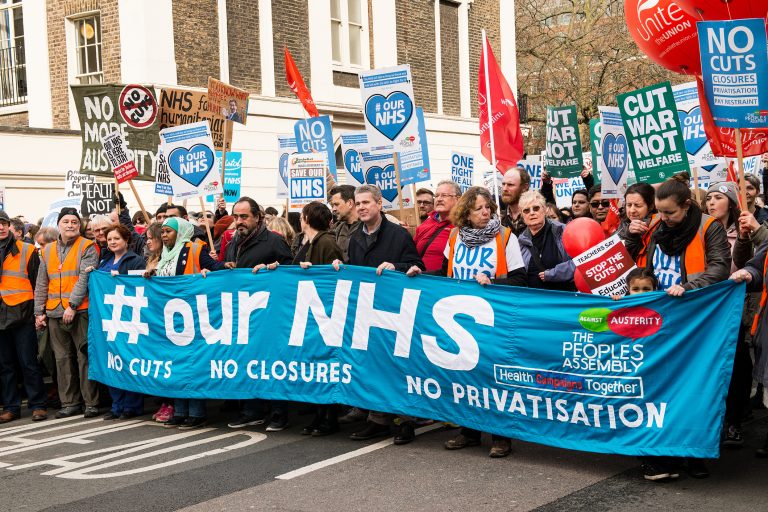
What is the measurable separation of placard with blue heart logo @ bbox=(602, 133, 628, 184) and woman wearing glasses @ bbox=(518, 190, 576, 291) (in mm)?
3227

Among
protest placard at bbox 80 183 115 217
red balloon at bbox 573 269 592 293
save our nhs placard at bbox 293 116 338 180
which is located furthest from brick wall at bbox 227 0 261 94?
red balloon at bbox 573 269 592 293

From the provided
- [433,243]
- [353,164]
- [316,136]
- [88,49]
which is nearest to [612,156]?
[433,243]

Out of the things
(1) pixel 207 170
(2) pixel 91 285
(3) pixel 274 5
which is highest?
(3) pixel 274 5

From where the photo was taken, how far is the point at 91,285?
968cm

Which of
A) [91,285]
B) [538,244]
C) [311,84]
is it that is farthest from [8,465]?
[311,84]

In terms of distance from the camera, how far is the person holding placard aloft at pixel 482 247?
24.1 feet

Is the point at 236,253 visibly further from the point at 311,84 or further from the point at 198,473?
the point at 311,84


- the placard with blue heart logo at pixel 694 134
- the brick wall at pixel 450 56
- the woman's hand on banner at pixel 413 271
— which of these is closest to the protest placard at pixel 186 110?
the placard with blue heart logo at pixel 694 134

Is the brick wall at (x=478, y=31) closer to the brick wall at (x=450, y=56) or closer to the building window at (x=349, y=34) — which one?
the brick wall at (x=450, y=56)

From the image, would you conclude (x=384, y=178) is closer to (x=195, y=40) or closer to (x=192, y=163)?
(x=192, y=163)

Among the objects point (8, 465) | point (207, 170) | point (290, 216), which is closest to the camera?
point (8, 465)

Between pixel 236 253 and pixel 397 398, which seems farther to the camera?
pixel 236 253

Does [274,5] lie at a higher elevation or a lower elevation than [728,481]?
higher

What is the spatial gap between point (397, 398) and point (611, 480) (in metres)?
1.83
